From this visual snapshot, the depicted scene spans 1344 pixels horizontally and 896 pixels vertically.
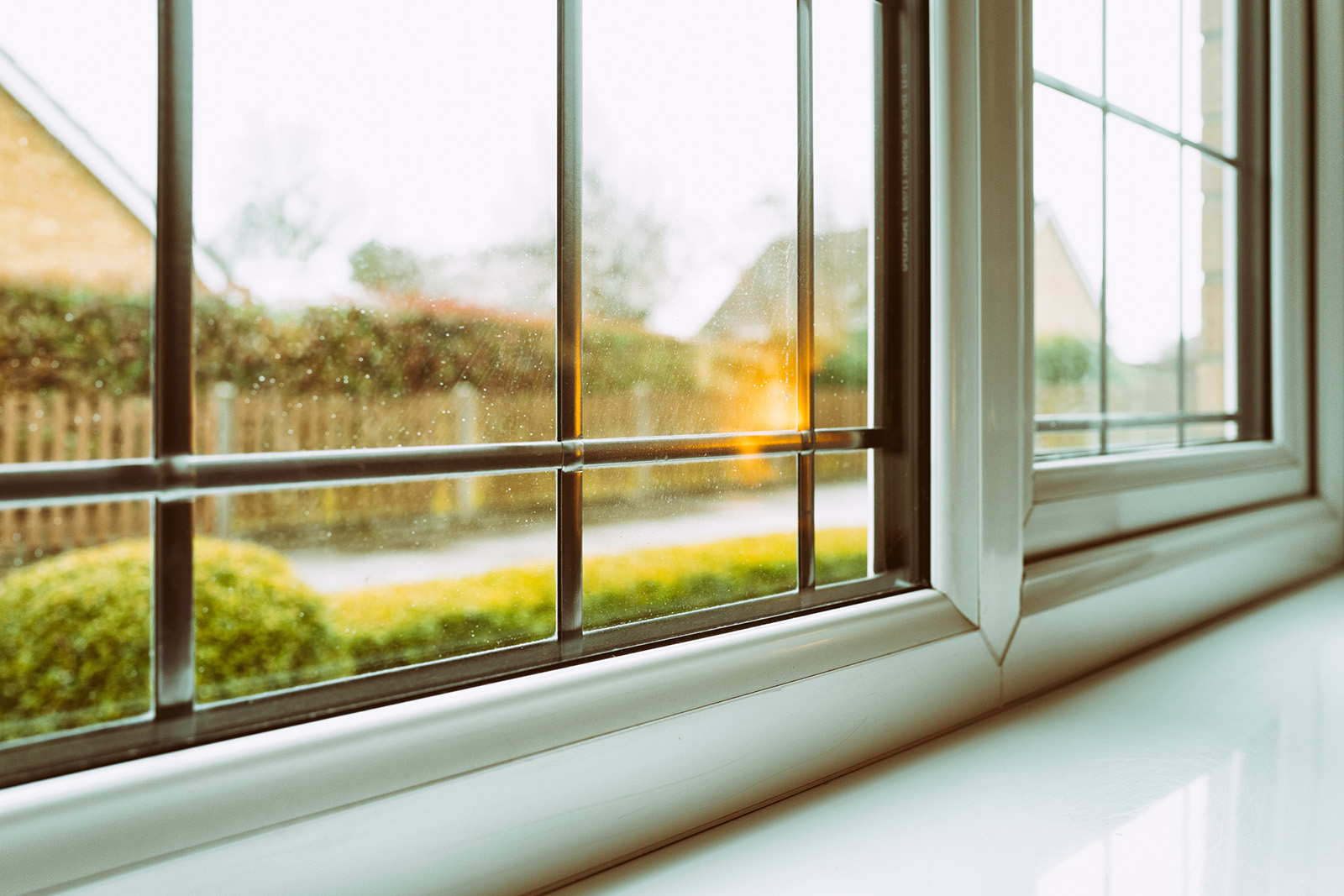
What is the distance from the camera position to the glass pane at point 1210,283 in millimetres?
1438

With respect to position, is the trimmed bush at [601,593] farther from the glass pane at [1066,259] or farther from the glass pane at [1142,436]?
the glass pane at [1142,436]

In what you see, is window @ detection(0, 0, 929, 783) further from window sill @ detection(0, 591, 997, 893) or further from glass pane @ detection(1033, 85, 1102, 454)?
glass pane @ detection(1033, 85, 1102, 454)

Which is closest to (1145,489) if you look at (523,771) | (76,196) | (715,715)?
(715,715)

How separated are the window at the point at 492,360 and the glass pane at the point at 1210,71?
40.4 inches

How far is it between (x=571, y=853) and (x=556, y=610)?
138mm

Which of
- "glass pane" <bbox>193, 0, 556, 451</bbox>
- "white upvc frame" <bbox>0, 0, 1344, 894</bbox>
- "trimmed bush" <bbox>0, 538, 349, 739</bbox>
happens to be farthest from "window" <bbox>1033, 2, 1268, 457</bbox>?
"trimmed bush" <bbox>0, 538, 349, 739</bbox>

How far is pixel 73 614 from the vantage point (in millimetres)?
1077

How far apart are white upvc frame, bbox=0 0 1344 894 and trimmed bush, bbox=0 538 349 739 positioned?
26 centimetres

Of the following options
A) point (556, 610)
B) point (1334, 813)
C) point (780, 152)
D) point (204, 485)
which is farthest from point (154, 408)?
point (1334, 813)

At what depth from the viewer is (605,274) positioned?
0.71 metres

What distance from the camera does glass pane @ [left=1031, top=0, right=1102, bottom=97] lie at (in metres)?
0.98

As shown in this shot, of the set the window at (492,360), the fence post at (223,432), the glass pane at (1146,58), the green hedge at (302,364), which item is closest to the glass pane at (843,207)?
the window at (492,360)

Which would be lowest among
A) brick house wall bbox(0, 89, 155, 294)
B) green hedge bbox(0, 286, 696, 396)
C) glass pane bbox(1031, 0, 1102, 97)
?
green hedge bbox(0, 286, 696, 396)

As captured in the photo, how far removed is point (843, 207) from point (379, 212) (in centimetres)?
85
